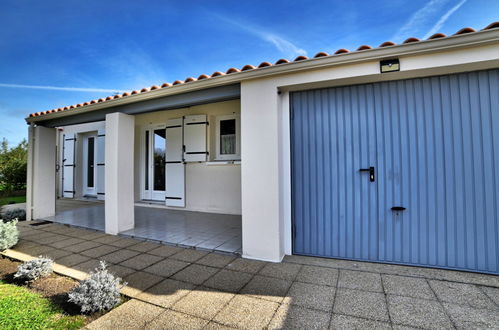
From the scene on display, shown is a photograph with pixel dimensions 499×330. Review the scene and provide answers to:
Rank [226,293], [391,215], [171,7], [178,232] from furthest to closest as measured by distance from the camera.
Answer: [171,7], [178,232], [391,215], [226,293]

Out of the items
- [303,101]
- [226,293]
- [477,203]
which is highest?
[303,101]

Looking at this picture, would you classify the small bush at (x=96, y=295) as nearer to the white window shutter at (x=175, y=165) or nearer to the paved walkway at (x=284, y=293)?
the paved walkway at (x=284, y=293)

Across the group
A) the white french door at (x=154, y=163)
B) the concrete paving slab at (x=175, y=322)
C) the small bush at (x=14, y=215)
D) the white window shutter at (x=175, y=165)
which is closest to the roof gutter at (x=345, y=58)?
the white window shutter at (x=175, y=165)

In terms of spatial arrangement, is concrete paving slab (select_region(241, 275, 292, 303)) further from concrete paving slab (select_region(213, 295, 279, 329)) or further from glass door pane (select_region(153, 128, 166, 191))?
glass door pane (select_region(153, 128, 166, 191))

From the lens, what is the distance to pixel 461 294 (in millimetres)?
1934

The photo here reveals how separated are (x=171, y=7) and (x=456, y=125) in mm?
5064

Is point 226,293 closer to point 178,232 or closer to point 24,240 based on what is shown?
point 178,232

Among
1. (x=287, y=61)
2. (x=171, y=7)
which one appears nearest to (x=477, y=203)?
(x=287, y=61)

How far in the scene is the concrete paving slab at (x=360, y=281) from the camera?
2.09 m

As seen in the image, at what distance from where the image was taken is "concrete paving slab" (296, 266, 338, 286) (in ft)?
7.27

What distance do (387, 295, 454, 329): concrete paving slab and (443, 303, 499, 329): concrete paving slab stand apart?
5cm

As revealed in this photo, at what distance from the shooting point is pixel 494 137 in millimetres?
2281

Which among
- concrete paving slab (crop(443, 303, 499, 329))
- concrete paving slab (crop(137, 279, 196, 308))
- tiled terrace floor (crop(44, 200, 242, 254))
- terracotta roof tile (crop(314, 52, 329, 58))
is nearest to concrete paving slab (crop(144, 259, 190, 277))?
concrete paving slab (crop(137, 279, 196, 308))

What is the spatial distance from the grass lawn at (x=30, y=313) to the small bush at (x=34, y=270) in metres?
0.17
